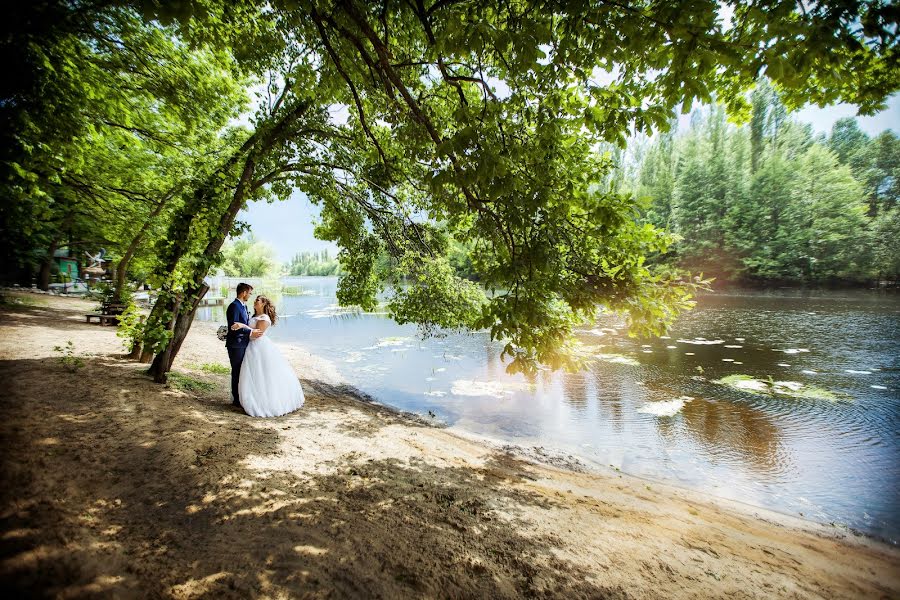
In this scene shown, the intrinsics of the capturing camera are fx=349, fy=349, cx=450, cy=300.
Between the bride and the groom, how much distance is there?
10cm

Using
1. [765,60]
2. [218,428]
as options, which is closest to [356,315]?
[218,428]

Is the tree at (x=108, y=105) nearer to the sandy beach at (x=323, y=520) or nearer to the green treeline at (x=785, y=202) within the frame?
the sandy beach at (x=323, y=520)

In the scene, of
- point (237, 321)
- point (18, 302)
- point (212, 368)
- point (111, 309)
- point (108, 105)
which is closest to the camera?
point (237, 321)

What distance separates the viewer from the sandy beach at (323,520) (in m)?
2.63

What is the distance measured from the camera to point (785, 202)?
42625 mm

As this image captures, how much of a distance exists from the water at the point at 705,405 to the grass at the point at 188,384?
5.37 m

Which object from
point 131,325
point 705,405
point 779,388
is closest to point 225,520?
point 131,325

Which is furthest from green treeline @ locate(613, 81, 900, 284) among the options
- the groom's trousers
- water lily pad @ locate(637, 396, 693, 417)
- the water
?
the groom's trousers

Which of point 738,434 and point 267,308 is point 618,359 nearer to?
point 738,434

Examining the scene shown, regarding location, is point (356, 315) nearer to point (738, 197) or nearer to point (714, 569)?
point (714, 569)

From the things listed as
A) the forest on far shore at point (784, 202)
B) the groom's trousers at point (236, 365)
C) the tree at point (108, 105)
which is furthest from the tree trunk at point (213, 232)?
the forest on far shore at point (784, 202)

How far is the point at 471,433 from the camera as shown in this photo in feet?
30.9

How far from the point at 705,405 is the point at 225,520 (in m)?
13.2

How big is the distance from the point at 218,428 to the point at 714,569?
695 cm
